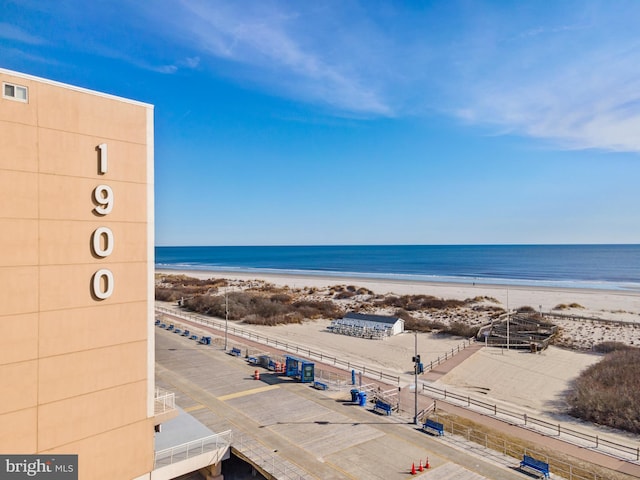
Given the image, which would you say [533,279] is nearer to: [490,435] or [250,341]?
[250,341]

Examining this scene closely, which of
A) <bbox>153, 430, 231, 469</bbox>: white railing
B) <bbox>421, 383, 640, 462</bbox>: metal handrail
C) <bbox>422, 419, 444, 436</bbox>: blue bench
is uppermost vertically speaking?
<bbox>153, 430, 231, 469</bbox>: white railing

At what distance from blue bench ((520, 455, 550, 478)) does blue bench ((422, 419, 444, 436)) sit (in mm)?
4045

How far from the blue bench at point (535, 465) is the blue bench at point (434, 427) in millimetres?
4045

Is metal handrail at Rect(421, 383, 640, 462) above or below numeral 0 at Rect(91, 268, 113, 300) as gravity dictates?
below

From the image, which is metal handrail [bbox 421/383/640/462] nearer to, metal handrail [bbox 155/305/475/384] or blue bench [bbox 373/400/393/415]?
metal handrail [bbox 155/305/475/384]

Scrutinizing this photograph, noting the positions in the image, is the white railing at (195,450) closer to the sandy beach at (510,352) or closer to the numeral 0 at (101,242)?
the numeral 0 at (101,242)

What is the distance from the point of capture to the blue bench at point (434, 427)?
2116 cm

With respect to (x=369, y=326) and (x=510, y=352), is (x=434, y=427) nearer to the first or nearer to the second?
(x=510, y=352)

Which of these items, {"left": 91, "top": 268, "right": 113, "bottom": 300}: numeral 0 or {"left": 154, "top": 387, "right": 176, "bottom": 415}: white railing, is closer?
{"left": 91, "top": 268, "right": 113, "bottom": 300}: numeral 0

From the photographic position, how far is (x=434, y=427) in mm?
21422

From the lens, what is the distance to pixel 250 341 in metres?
43.3

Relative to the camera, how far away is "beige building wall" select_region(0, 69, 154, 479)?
1155 cm

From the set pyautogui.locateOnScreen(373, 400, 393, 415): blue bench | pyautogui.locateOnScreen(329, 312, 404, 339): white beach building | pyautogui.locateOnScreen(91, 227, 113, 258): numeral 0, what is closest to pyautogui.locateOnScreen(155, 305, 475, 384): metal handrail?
pyautogui.locateOnScreen(373, 400, 393, 415): blue bench

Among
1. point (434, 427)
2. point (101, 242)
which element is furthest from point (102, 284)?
point (434, 427)
